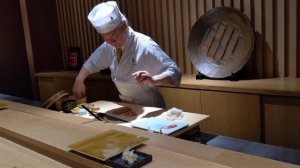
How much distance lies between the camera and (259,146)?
3.38 meters

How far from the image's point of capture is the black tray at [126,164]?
3.06 ft

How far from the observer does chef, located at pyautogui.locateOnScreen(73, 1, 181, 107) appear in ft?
7.62

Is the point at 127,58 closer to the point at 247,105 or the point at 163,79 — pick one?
the point at 163,79

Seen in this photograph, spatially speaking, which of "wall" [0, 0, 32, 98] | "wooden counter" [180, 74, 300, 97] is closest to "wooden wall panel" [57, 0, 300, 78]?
"wooden counter" [180, 74, 300, 97]

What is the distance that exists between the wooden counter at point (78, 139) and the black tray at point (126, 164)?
0.02 meters

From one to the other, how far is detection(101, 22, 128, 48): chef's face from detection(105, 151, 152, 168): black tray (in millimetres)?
1480

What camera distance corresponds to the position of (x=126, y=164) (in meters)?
0.94

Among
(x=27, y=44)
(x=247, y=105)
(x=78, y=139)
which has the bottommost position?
(x=247, y=105)

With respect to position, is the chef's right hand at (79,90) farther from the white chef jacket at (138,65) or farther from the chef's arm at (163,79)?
the chef's arm at (163,79)

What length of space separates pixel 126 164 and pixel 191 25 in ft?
10.6

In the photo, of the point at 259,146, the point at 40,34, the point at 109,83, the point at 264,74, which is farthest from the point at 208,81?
the point at 40,34

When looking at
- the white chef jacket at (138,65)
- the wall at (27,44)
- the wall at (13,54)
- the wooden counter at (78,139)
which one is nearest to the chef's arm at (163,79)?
the white chef jacket at (138,65)

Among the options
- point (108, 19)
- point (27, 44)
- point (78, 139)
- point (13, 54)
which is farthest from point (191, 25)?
point (13, 54)

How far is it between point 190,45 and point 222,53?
1.35 feet
